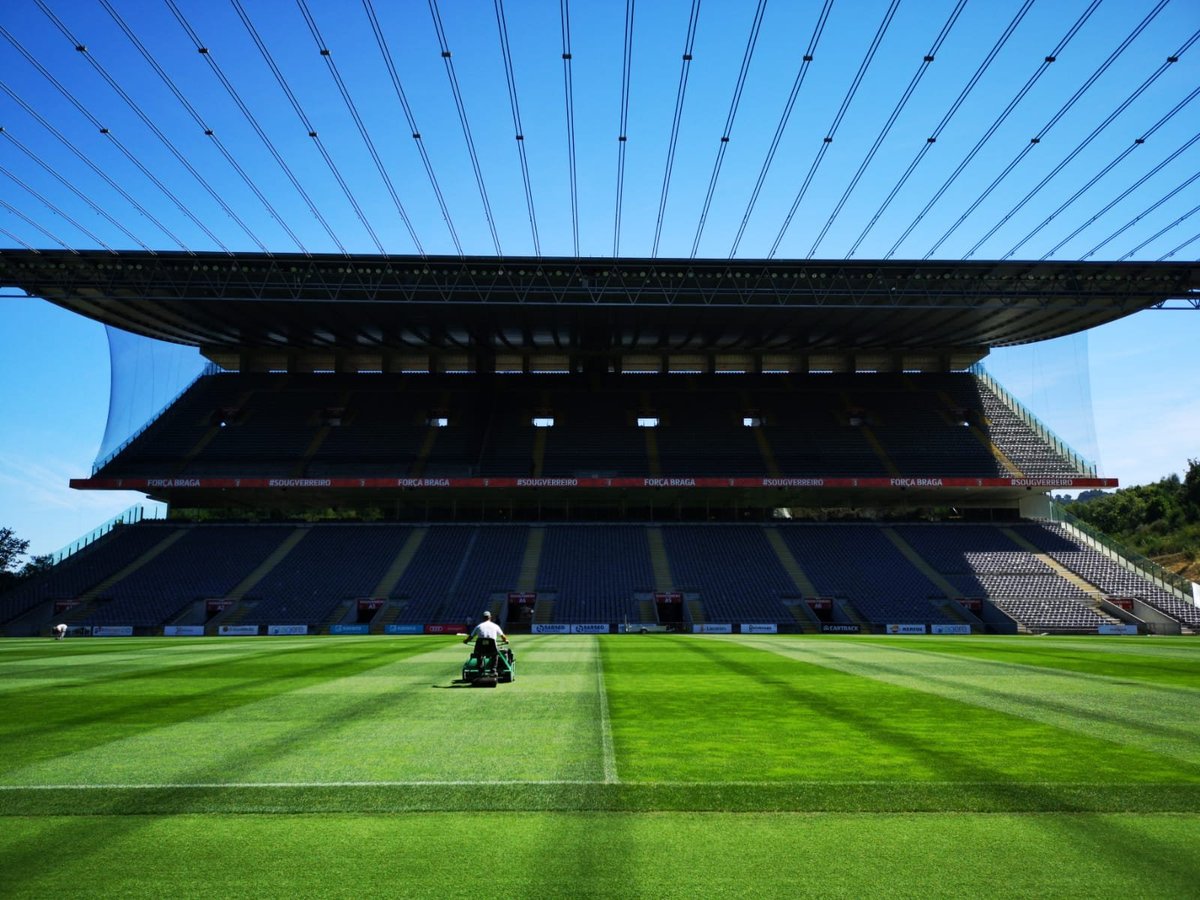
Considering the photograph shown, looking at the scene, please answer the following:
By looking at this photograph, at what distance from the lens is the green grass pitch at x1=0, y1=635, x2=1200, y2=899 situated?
4641 millimetres

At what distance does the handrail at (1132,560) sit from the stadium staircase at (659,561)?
25.7m

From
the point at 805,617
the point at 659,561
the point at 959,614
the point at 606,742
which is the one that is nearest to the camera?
the point at 606,742

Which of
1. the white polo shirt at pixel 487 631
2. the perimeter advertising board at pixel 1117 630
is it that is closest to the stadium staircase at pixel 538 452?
the perimeter advertising board at pixel 1117 630

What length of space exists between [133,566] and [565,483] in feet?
82.5

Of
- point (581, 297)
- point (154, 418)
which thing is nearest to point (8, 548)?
point (154, 418)

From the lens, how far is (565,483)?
48000mm

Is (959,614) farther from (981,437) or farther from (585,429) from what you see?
(585,429)

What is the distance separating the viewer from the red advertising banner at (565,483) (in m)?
47.2

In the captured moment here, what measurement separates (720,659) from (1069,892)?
14898mm

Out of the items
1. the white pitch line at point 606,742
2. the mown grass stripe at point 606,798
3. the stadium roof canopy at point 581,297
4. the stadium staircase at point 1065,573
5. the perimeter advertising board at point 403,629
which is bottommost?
the mown grass stripe at point 606,798

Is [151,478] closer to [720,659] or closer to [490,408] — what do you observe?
[490,408]

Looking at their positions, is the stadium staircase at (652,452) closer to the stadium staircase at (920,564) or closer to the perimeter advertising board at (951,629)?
the stadium staircase at (920,564)

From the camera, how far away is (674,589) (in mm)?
42375

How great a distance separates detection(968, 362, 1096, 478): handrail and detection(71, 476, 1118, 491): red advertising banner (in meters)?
1.66
